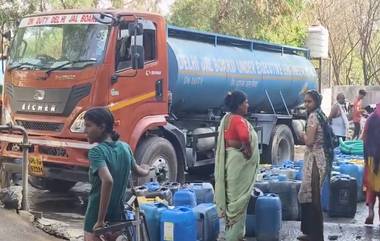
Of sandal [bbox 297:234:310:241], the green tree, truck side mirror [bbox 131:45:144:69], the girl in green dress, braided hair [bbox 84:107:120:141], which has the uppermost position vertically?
the green tree

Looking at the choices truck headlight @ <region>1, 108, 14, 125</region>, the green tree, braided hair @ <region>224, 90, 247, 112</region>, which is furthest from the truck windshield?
the green tree

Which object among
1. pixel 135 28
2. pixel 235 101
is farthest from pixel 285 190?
pixel 135 28

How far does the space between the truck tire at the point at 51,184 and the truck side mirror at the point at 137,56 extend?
249 centimetres

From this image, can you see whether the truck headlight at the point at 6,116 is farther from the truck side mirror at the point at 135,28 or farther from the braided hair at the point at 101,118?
the braided hair at the point at 101,118

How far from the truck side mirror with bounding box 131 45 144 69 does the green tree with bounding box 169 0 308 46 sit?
12646mm

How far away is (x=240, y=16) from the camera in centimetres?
2145

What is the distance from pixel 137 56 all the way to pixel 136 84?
0.48 m

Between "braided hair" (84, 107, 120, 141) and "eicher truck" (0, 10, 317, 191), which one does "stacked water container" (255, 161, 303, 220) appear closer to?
"eicher truck" (0, 10, 317, 191)

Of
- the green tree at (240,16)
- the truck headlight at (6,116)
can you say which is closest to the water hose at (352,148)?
the truck headlight at (6,116)

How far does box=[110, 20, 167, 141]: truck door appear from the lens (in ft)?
29.5

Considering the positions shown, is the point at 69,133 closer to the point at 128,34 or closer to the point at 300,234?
the point at 128,34

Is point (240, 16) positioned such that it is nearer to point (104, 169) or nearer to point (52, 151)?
point (52, 151)

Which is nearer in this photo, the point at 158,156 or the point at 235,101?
the point at 235,101

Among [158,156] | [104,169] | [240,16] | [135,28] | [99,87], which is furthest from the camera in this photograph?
[240,16]
